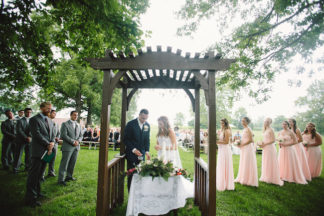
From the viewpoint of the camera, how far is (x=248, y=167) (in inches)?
222

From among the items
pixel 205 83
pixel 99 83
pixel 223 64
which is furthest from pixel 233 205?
pixel 99 83

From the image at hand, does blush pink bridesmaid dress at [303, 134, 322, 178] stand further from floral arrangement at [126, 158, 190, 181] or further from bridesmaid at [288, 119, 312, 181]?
floral arrangement at [126, 158, 190, 181]

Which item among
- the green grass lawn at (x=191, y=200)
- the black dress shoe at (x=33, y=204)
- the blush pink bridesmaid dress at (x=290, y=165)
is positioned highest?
the blush pink bridesmaid dress at (x=290, y=165)

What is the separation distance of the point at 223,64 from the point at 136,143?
2.75 meters

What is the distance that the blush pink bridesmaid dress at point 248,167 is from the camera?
5488 millimetres

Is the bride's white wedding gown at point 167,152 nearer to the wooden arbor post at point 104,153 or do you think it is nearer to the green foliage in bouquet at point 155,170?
the green foliage in bouquet at point 155,170

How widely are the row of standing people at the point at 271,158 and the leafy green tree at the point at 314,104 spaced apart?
5629 cm

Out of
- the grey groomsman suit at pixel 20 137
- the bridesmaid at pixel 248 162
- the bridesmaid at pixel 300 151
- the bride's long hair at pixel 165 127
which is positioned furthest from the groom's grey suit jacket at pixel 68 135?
the bridesmaid at pixel 300 151

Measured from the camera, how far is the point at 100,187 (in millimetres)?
2977

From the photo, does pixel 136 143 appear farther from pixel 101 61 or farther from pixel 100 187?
pixel 101 61

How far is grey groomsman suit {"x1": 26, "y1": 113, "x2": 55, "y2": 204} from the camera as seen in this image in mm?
3846

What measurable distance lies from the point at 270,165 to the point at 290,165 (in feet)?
2.95

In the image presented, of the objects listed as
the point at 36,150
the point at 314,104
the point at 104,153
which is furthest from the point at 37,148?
the point at 314,104

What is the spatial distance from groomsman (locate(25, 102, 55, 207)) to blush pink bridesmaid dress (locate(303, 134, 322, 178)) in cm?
940
